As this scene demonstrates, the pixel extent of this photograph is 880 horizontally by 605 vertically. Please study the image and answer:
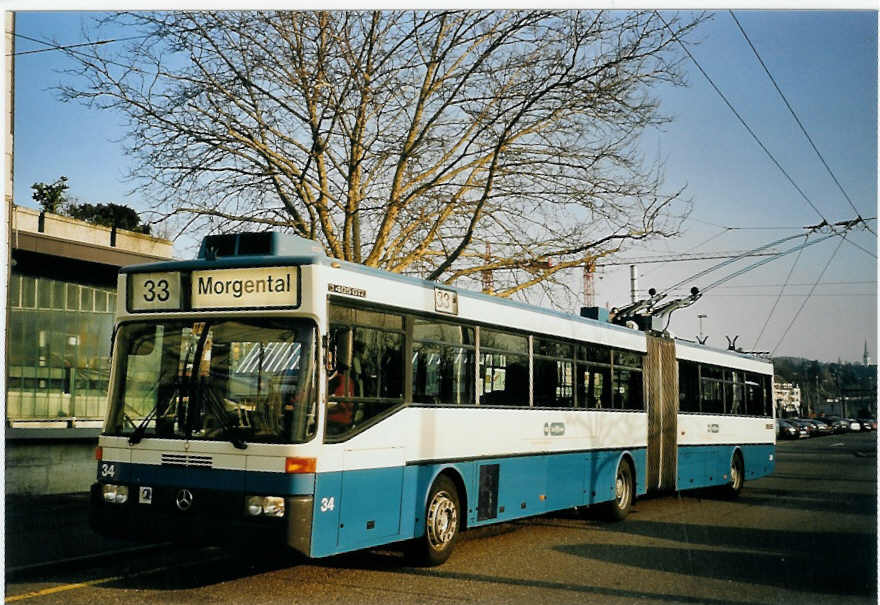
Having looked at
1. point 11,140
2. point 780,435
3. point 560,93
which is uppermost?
point 560,93

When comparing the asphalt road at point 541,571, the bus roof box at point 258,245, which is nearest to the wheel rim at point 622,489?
the asphalt road at point 541,571

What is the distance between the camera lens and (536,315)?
12.1 meters

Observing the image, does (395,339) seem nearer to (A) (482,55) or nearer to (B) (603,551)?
(B) (603,551)

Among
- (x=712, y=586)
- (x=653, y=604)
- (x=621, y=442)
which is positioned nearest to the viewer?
(x=653, y=604)

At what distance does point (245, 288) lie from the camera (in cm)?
823

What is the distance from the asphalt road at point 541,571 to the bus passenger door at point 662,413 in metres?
1.91

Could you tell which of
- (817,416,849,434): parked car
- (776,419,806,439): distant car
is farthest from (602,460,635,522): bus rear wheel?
(817,416,849,434): parked car

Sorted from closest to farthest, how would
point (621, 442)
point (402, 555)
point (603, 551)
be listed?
point (402, 555) → point (603, 551) → point (621, 442)

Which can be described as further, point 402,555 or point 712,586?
point 402,555

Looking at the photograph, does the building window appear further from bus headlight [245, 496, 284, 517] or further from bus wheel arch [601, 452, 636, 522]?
bus headlight [245, 496, 284, 517]

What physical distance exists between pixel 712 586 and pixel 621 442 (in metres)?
5.44

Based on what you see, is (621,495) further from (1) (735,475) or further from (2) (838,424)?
(2) (838,424)

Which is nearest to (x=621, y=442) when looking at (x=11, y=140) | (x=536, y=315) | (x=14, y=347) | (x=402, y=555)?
(x=536, y=315)

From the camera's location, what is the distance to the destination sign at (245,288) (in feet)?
26.6
